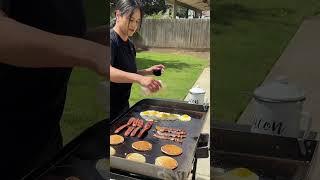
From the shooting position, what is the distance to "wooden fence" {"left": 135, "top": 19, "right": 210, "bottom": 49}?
11.3 metres

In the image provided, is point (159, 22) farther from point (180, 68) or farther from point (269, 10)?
point (269, 10)

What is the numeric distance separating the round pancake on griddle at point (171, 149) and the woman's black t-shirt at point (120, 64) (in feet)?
2.04

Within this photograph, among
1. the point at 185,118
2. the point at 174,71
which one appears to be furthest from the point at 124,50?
the point at 174,71

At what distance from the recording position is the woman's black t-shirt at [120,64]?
2766 mm

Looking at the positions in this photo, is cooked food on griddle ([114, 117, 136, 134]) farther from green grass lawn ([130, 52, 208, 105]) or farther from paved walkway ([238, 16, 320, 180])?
green grass lawn ([130, 52, 208, 105])

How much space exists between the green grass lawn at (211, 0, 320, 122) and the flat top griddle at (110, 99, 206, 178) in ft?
3.66

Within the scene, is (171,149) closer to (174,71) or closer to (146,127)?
(146,127)

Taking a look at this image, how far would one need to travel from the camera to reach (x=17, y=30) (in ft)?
3.07

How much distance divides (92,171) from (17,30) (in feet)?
2.68

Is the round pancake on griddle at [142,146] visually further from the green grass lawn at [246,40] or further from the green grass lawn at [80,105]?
the green grass lawn at [246,40]

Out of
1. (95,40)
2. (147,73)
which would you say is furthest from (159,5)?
(95,40)

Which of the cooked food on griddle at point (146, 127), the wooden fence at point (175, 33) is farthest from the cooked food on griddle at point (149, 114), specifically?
the wooden fence at point (175, 33)

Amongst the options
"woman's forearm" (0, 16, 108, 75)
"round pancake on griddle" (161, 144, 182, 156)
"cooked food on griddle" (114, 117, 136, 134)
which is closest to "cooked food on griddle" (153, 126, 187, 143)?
"round pancake on griddle" (161, 144, 182, 156)

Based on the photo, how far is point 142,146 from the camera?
2.62 metres
